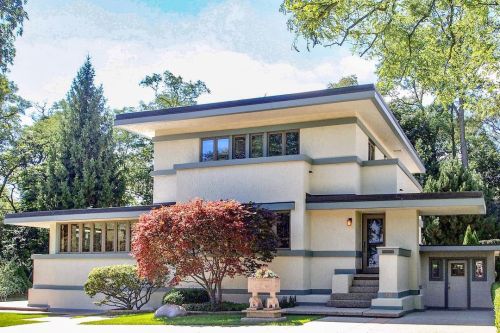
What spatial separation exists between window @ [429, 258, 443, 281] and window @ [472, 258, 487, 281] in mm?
1203

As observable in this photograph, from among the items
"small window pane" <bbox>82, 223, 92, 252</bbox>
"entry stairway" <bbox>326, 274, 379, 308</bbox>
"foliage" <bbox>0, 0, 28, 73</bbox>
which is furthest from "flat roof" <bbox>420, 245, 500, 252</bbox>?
"foliage" <bbox>0, 0, 28, 73</bbox>

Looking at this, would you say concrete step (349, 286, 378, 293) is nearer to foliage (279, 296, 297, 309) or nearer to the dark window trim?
foliage (279, 296, 297, 309)

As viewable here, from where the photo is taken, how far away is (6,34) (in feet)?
52.0

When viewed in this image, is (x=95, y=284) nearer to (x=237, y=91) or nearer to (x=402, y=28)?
(x=402, y=28)

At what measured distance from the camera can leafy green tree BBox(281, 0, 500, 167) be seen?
1567 cm

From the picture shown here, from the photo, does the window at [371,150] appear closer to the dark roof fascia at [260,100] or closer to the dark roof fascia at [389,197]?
the dark roof fascia at [389,197]

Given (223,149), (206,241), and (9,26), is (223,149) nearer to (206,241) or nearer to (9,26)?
(206,241)

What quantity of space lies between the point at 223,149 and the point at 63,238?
8.52 m

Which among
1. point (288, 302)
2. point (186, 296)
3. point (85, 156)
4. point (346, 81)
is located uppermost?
point (346, 81)

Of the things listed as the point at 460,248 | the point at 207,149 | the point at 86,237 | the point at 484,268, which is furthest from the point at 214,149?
the point at 484,268

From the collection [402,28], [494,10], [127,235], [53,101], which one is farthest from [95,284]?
[53,101]

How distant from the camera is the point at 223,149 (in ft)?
85.7

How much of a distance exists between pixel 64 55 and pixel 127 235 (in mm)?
9072

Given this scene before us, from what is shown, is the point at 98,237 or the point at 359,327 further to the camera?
the point at 98,237
